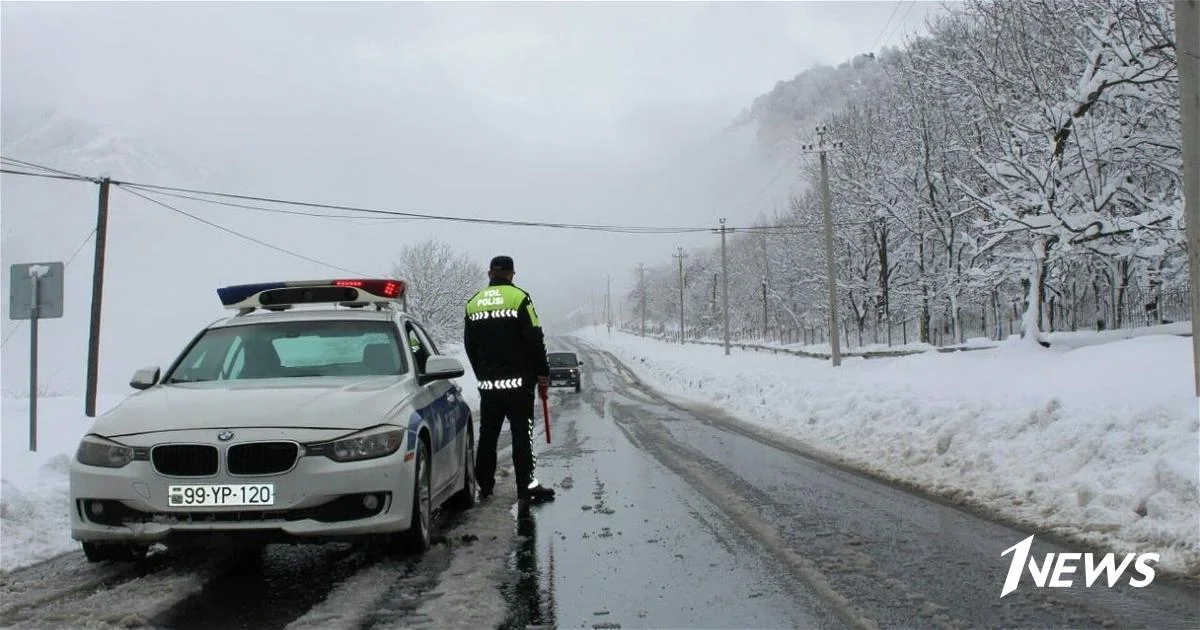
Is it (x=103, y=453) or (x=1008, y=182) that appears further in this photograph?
(x=1008, y=182)

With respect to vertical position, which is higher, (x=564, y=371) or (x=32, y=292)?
(x=32, y=292)

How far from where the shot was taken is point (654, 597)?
13.6 feet

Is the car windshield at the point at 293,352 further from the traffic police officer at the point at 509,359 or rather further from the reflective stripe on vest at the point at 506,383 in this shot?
the reflective stripe on vest at the point at 506,383

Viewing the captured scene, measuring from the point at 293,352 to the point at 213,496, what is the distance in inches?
72.5

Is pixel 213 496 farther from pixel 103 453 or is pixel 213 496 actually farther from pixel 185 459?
pixel 103 453

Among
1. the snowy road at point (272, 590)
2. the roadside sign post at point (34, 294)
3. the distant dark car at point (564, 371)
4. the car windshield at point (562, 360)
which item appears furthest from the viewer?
the car windshield at point (562, 360)

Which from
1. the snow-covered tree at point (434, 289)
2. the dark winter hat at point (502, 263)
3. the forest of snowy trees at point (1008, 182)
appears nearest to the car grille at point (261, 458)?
the dark winter hat at point (502, 263)

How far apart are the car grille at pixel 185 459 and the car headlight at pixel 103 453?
0.17 meters

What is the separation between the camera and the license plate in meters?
4.27

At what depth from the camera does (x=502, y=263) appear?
6.91 meters

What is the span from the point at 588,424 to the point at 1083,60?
13228 millimetres

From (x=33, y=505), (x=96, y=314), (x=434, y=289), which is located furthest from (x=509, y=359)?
(x=434, y=289)

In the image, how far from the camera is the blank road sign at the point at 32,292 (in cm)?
1047

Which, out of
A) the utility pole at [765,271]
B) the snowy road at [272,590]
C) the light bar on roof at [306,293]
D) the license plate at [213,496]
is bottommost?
the snowy road at [272,590]
